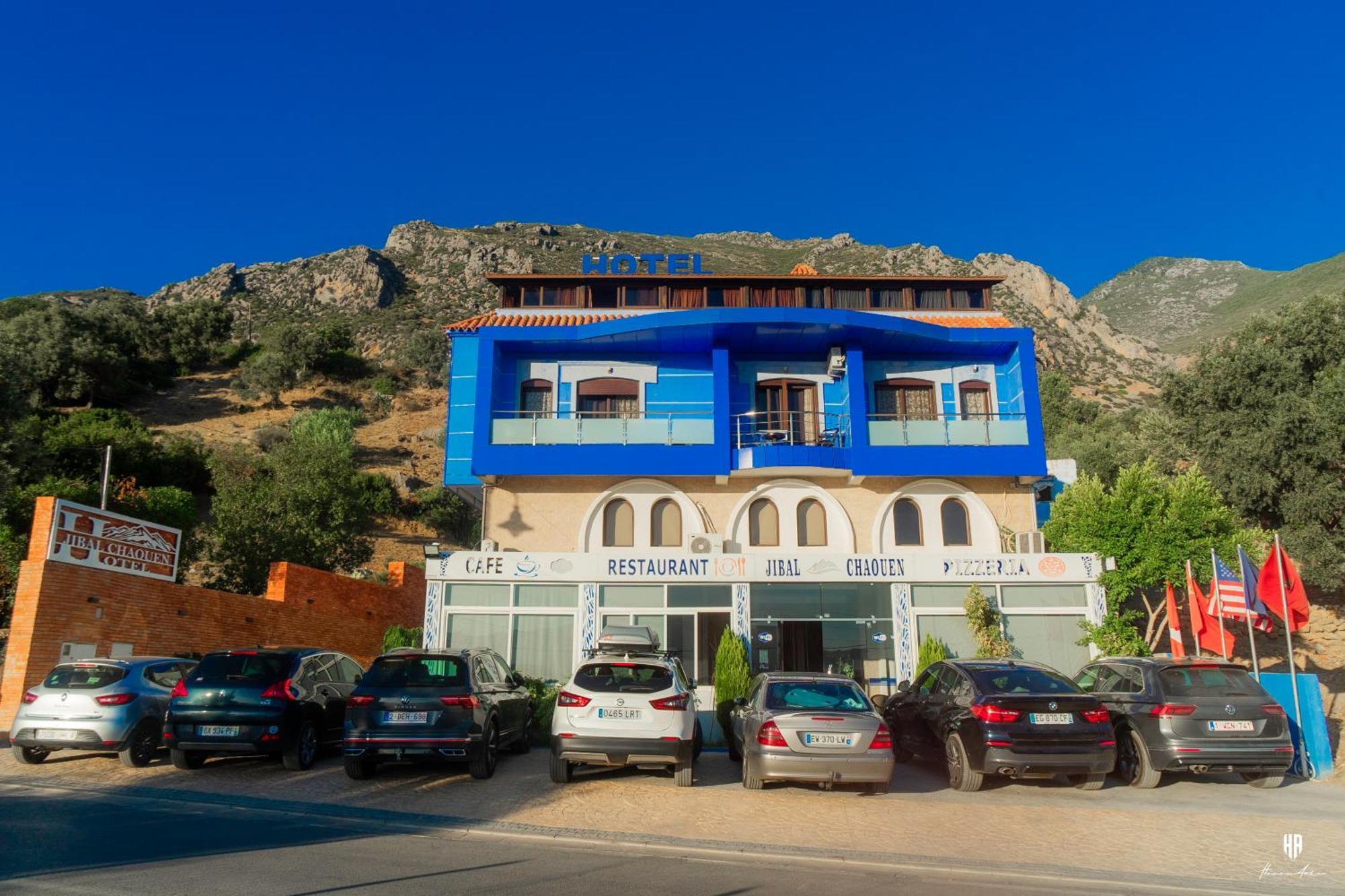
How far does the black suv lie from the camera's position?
10.7 m

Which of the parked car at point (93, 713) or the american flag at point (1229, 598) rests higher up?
the american flag at point (1229, 598)

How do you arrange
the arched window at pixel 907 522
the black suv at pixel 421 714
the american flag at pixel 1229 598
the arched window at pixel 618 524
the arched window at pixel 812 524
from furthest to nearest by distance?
the arched window at pixel 907 522 → the arched window at pixel 812 524 → the arched window at pixel 618 524 → the american flag at pixel 1229 598 → the black suv at pixel 421 714

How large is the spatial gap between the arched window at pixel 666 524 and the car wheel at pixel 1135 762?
1116cm

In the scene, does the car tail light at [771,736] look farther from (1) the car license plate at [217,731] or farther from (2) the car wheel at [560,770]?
(1) the car license plate at [217,731]

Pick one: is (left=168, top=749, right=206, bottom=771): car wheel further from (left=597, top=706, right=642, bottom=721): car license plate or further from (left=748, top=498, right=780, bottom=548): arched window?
(left=748, top=498, right=780, bottom=548): arched window

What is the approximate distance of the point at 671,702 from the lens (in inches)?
418

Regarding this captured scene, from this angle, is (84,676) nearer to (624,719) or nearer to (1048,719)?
(624,719)

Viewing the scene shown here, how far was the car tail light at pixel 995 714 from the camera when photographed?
35.1 ft

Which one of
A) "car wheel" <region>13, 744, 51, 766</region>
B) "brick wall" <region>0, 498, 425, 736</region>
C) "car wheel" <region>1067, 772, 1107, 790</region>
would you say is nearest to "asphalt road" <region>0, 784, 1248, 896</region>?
"car wheel" <region>13, 744, 51, 766</region>

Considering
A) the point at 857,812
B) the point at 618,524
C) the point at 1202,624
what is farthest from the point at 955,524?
the point at 857,812

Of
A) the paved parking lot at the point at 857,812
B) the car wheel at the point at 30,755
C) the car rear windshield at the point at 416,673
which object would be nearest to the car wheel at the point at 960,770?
the paved parking lot at the point at 857,812

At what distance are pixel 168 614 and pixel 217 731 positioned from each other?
7437 mm

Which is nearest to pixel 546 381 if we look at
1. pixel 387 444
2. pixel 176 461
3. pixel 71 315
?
pixel 176 461

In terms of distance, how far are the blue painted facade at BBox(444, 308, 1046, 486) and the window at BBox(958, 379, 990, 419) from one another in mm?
94
